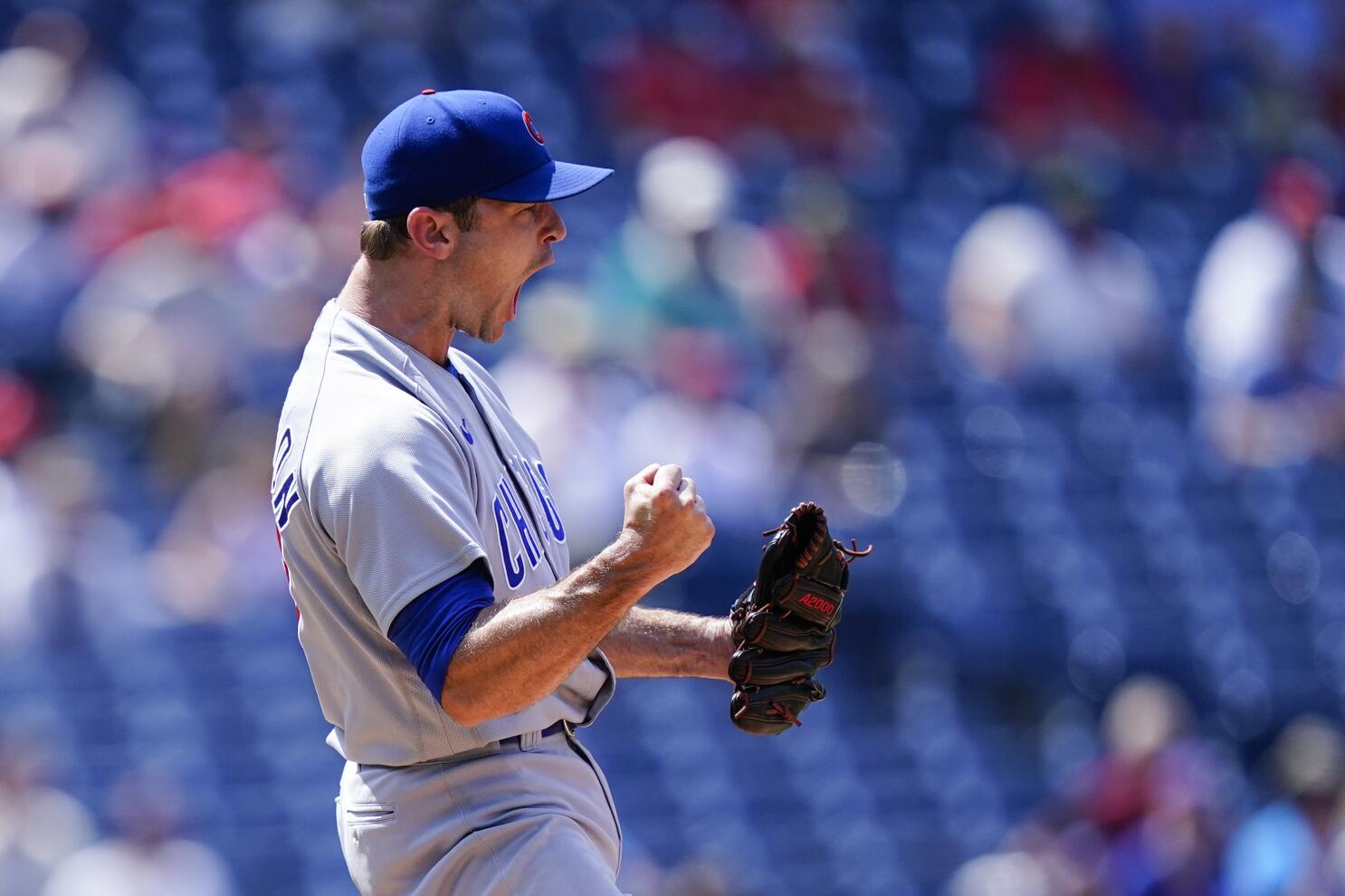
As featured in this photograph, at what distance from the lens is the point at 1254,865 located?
6.18 m

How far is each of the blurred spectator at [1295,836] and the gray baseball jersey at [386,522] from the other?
13.9 feet

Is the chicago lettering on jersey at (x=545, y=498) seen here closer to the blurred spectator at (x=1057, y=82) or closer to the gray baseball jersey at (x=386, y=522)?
→ the gray baseball jersey at (x=386, y=522)

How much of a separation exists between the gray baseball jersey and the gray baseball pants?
0.04 metres

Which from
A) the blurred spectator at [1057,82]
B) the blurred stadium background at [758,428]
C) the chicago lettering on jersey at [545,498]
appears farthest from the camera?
the blurred spectator at [1057,82]

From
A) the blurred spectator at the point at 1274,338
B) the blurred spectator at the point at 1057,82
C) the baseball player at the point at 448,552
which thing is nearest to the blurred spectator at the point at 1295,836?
the blurred spectator at the point at 1274,338

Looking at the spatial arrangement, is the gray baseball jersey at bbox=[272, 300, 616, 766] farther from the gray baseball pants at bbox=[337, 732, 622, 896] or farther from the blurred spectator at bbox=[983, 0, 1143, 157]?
the blurred spectator at bbox=[983, 0, 1143, 157]

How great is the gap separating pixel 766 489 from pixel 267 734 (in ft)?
6.81

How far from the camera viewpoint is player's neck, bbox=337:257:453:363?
2.55 meters

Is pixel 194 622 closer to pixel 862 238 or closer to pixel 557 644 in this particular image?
pixel 862 238

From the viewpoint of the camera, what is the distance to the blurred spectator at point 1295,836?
20.1ft

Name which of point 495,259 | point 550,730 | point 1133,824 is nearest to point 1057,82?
point 1133,824

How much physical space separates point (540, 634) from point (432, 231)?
0.62 meters

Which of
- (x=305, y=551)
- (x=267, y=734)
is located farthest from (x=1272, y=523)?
(x=305, y=551)

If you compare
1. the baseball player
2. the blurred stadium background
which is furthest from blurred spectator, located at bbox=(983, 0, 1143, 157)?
the baseball player
